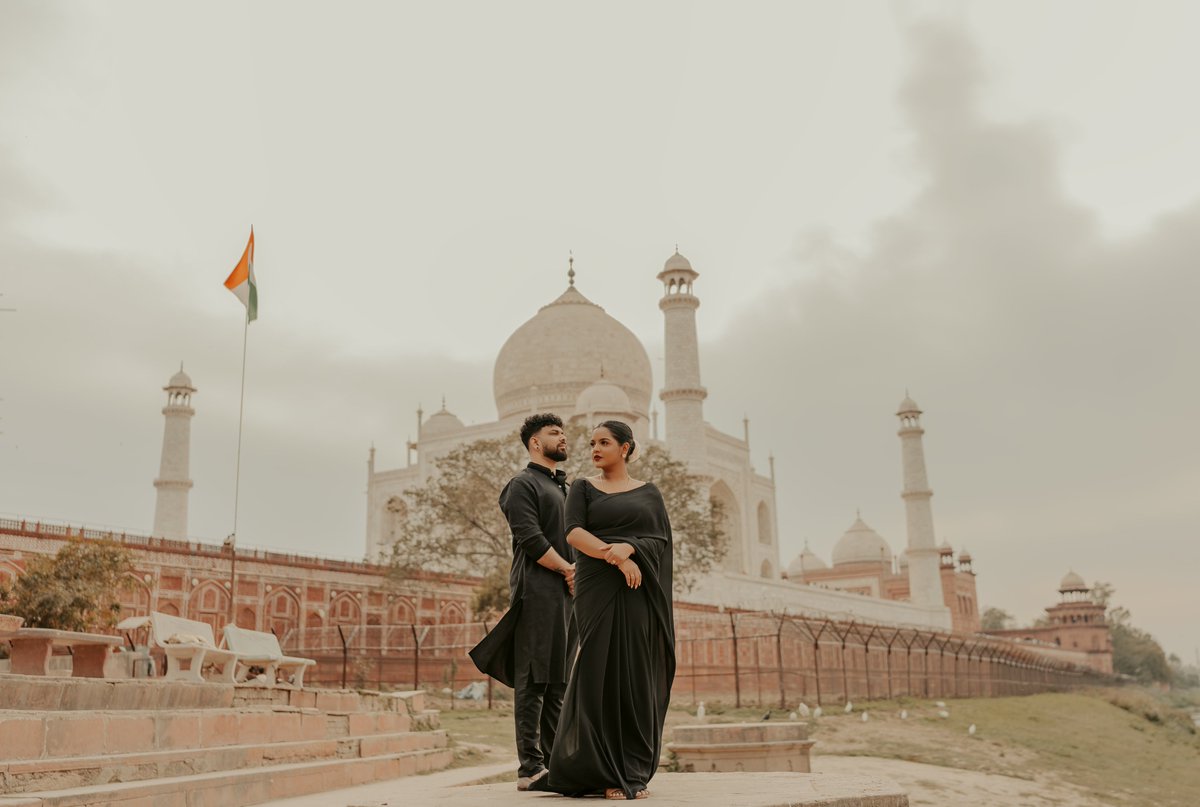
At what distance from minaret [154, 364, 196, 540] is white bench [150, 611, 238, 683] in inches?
901

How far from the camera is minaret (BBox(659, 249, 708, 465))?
32844mm

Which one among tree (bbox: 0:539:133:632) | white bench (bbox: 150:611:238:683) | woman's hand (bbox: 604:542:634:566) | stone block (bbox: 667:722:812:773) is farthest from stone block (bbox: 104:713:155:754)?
tree (bbox: 0:539:133:632)

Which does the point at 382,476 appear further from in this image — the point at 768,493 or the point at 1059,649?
the point at 1059,649

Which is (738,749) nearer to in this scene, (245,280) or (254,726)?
(254,726)

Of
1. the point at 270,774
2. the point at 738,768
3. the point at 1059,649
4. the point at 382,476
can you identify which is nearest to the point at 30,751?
the point at 270,774

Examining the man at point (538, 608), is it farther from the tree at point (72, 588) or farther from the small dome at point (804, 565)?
the small dome at point (804, 565)

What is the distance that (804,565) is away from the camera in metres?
55.8

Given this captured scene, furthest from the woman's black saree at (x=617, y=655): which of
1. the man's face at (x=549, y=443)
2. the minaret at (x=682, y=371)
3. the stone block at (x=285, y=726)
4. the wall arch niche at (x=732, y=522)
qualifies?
the wall arch niche at (x=732, y=522)

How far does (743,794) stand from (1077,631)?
57239 millimetres

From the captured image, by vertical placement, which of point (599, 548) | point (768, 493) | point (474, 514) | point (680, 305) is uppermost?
point (680, 305)

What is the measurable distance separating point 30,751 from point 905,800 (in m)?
3.44

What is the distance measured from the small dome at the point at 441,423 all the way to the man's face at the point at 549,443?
1315 inches

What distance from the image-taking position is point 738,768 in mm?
7070

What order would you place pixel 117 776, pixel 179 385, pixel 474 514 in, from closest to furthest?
pixel 117 776
pixel 474 514
pixel 179 385
